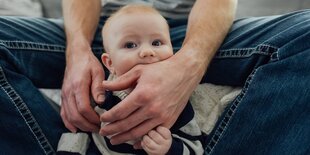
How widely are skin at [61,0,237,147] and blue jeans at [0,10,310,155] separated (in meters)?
0.05

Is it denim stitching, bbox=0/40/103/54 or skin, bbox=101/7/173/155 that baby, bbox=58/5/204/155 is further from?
denim stitching, bbox=0/40/103/54

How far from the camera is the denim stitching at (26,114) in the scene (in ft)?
2.68

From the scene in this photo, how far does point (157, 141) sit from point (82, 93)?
198 mm

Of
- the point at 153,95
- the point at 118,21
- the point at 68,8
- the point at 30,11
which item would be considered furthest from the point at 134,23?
the point at 30,11

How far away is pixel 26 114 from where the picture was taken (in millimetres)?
824

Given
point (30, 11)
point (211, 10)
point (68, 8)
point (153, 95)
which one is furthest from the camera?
point (30, 11)

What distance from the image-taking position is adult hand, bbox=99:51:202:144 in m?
0.73

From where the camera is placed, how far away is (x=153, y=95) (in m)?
0.74

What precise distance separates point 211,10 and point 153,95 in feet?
1.03

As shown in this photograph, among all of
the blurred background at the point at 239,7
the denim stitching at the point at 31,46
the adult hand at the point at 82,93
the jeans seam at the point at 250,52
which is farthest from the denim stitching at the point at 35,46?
the blurred background at the point at 239,7

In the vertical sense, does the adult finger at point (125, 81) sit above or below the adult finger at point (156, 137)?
above

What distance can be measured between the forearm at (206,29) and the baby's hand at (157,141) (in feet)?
0.51

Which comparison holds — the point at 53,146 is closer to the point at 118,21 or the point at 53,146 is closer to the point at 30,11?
the point at 118,21

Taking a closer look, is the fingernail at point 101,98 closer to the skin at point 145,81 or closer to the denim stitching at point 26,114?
the skin at point 145,81
